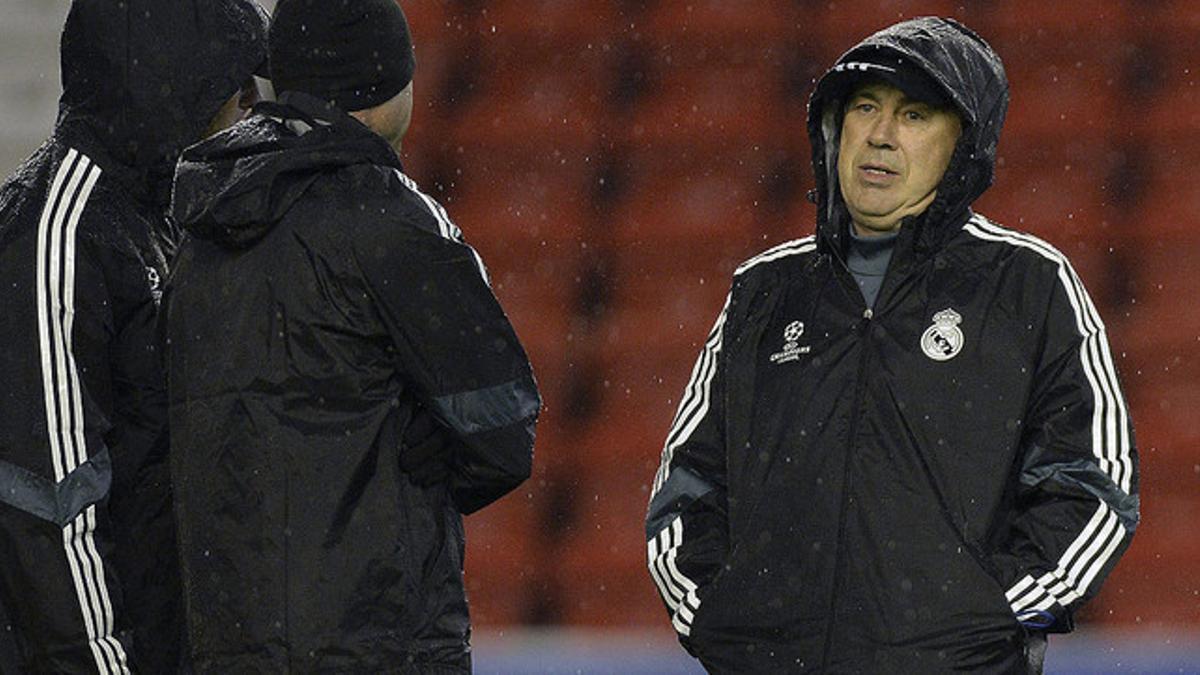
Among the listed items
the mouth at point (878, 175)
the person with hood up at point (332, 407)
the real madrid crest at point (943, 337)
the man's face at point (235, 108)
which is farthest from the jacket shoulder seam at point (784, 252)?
the man's face at point (235, 108)

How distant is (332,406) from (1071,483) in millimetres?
840

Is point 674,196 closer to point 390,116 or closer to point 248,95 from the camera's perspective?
point 248,95

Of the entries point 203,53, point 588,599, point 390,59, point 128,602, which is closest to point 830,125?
point 390,59

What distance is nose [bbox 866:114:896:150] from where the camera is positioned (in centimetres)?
274

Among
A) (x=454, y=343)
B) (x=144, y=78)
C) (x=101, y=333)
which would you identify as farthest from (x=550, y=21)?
(x=454, y=343)

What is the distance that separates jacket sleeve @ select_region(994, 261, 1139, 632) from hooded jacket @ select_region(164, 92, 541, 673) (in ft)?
1.93

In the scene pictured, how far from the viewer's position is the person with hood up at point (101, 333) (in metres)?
2.80

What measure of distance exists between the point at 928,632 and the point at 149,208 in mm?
1210

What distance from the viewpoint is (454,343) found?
2.59 m

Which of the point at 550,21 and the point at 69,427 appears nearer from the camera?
the point at 69,427

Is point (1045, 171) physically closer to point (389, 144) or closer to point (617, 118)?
point (617, 118)

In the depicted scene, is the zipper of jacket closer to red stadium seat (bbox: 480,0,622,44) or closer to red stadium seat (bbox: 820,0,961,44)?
red stadium seat (bbox: 820,0,961,44)

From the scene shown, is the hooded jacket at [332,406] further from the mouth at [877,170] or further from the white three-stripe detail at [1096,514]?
the white three-stripe detail at [1096,514]

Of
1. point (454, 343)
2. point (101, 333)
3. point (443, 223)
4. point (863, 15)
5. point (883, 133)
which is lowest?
point (863, 15)
